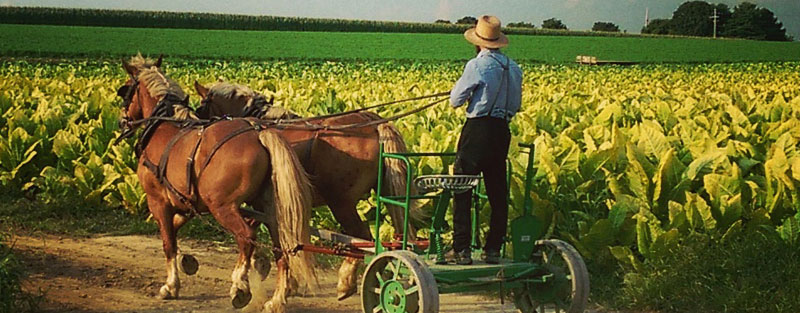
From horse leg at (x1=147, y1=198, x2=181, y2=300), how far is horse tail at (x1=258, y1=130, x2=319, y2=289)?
1.24 m

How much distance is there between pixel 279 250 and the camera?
716 cm

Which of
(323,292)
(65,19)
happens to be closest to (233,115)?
(323,292)

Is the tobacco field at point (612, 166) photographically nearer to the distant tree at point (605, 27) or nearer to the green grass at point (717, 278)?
the green grass at point (717, 278)

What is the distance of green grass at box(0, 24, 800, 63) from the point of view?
53.8 meters

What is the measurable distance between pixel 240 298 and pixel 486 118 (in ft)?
7.66

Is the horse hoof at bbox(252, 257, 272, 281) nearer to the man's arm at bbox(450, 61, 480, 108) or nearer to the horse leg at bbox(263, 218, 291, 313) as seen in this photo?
the horse leg at bbox(263, 218, 291, 313)

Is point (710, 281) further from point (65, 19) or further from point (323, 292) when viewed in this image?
point (65, 19)

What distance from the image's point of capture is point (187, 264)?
26.0 feet

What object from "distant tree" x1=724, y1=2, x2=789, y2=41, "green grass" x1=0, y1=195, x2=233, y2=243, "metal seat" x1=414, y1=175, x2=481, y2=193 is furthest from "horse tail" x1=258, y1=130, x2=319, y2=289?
"distant tree" x1=724, y1=2, x2=789, y2=41

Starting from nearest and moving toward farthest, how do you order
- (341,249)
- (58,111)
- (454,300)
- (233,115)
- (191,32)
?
(341,249), (454,300), (233,115), (58,111), (191,32)

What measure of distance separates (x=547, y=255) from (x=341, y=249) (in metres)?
1.46

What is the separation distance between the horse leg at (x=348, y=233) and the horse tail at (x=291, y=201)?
0.56 metres

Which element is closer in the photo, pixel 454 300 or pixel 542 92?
pixel 454 300

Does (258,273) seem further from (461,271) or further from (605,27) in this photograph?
(605,27)
